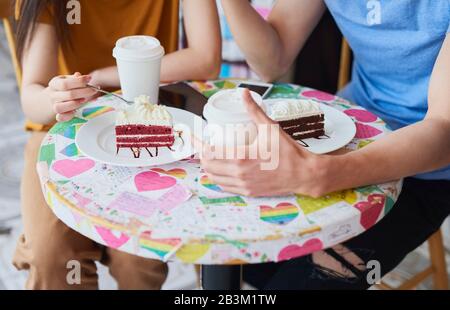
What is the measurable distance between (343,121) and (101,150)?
505 mm

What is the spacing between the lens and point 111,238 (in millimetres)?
890

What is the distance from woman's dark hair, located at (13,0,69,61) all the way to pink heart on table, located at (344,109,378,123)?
775 millimetres

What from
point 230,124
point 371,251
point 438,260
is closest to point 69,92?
point 230,124

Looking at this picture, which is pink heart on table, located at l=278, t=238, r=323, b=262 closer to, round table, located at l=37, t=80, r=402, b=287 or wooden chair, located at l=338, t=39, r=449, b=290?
round table, located at l=37, t=80, r=402, b=287

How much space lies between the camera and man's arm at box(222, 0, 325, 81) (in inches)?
56.0

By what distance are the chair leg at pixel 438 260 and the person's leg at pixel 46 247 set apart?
3.17 feet

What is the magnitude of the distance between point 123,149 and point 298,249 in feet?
1.35

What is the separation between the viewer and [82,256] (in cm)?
135

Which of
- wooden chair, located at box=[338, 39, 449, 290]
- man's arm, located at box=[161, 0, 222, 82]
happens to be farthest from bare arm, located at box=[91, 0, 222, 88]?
wooden chair, located at box=[338, 39, 449, 290]

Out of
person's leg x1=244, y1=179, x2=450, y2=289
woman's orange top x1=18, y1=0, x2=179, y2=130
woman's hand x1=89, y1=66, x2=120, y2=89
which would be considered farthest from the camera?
woman's orange top x1=18, y1=0, x2=179, y2=130

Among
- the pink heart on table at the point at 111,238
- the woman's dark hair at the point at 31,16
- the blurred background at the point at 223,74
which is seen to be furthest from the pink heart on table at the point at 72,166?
the blurred background at the point at 223,74

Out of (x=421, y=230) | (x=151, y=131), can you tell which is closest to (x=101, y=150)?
(x=151, y=131)

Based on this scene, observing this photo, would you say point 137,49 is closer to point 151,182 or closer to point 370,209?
point 151,182
